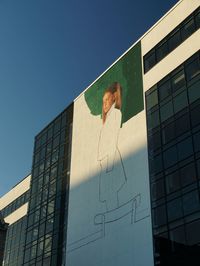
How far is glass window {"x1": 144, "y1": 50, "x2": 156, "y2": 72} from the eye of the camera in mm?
41375

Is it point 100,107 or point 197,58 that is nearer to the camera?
point 197,58

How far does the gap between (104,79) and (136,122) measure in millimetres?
8426

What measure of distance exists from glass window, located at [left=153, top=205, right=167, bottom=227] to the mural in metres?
0.57

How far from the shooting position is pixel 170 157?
35.5 m

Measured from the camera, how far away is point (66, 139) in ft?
165

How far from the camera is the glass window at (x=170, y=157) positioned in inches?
1382

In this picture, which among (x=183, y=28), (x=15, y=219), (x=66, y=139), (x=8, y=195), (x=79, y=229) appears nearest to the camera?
(x=183, y=28)

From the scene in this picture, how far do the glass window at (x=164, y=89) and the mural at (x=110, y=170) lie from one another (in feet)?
6.85

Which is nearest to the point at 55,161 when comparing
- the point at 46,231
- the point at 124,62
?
the point at 46,231

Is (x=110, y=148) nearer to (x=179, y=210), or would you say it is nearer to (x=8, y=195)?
(x=179, y=210)

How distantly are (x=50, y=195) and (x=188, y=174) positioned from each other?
63.2 feet

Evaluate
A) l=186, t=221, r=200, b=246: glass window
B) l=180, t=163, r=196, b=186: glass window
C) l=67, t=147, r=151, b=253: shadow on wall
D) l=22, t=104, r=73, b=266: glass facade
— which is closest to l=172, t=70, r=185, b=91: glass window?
l=67, t=147, r=151, b=253: shadow on wall

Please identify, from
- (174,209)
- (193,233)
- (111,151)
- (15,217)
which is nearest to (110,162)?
(111,151)

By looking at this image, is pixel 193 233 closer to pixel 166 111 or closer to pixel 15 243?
pixel 166 111
